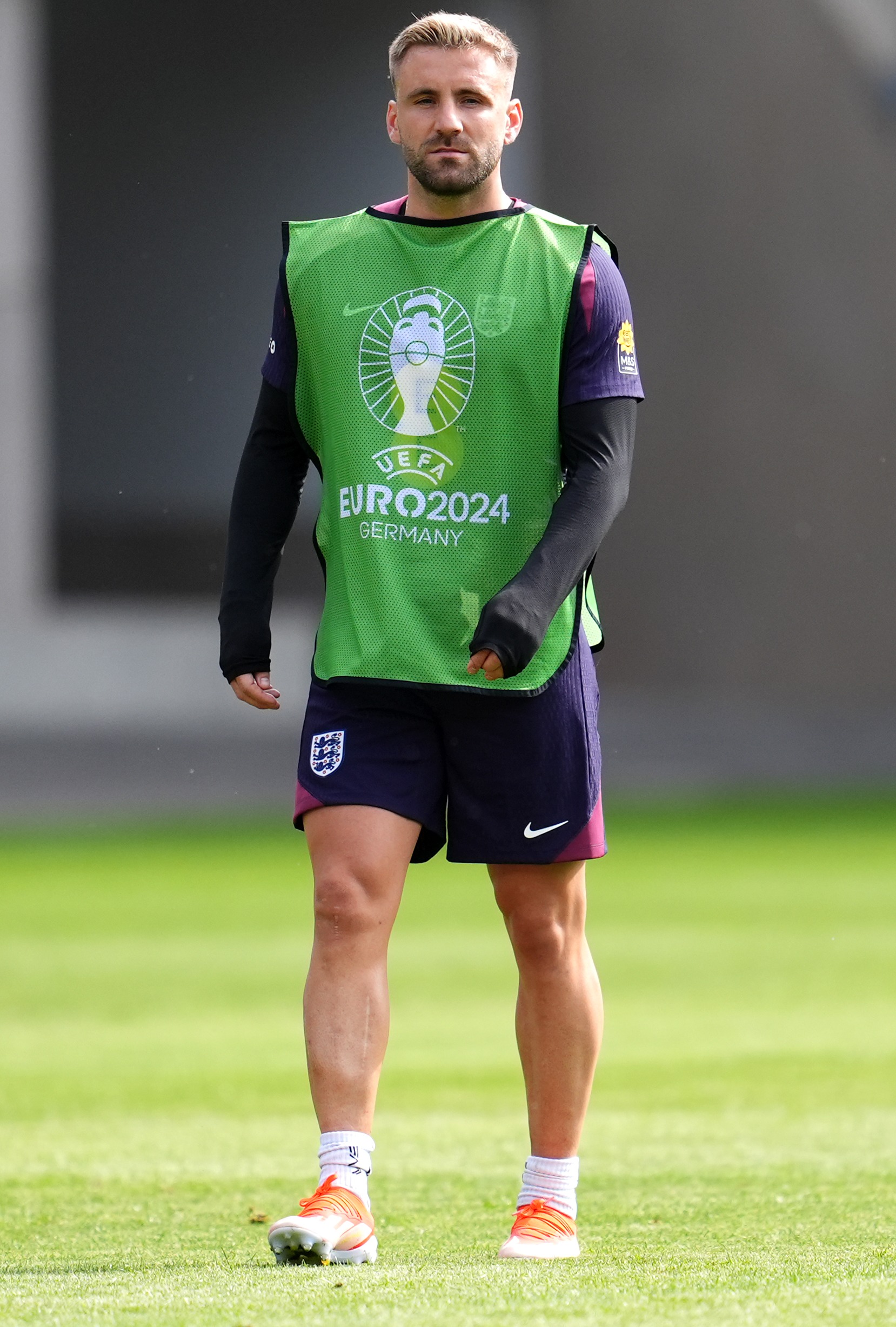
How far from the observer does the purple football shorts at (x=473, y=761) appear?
3.91 m

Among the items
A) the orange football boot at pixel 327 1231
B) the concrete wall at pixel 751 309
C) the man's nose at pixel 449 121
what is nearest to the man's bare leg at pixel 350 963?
the orange football boot at pixel 327 1231

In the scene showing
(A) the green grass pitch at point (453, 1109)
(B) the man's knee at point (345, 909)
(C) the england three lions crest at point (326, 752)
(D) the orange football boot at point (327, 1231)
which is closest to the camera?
(A) the green grass pitch at point (453, 1109)

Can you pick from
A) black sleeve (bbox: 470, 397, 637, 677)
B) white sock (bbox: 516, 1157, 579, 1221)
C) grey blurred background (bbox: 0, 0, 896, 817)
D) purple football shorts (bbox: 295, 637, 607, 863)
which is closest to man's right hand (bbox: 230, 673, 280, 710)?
purple football shorts (bbox: 295, 637, 607, 863)

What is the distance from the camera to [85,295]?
29.1m

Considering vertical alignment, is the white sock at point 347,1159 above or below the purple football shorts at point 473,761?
below

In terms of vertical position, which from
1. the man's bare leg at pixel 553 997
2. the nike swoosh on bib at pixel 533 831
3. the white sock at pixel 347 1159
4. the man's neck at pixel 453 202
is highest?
the man's neck at pixel 453 202

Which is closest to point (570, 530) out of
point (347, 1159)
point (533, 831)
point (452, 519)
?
point (452, 519)

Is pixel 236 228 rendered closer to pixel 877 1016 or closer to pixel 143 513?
pixel 143 513

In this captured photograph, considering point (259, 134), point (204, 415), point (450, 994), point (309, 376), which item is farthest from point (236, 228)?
point (309, 376)

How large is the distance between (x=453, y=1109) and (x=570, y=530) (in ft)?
9.75

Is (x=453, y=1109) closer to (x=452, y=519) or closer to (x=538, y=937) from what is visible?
(x=538, y=937)

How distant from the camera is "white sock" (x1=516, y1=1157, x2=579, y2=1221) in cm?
398

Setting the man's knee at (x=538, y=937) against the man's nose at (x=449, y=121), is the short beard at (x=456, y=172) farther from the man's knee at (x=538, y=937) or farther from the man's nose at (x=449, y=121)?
the man's knee at (x=538, y=937)

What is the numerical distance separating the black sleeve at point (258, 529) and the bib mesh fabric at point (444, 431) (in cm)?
17
